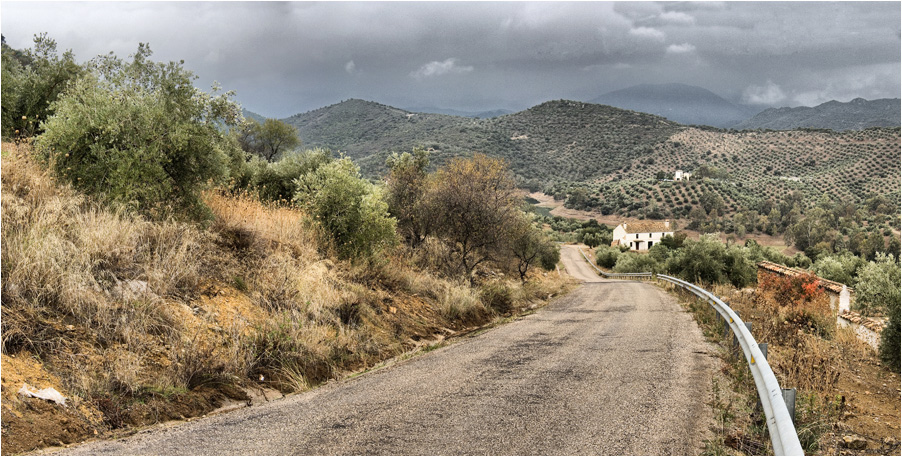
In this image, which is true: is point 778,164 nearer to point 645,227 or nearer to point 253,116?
point 645,227

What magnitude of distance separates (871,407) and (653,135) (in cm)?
14307

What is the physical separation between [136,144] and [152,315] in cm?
397

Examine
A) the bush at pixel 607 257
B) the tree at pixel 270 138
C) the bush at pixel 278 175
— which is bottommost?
the bush at pixel 607 257

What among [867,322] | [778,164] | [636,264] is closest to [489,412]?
[867,322]

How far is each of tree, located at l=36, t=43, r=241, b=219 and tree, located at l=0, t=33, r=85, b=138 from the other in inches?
100

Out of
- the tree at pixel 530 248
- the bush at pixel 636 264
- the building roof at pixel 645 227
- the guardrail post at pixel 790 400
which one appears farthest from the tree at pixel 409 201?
the building roof at pixel 645 227

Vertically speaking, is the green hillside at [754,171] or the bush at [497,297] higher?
the green hillside at [754,171]

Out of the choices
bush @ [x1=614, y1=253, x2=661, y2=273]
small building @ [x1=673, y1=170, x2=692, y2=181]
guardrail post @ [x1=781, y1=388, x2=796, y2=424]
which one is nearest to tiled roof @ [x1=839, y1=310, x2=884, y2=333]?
guardrail post @ [x1=781, y1=388, x2=796, y2=424]

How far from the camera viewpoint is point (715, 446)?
4.41 m

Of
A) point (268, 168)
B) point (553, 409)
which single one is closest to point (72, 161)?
point (553, 409)

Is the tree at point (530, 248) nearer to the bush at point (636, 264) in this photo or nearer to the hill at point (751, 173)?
the bush at point (636, 264)

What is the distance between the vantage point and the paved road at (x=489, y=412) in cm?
451

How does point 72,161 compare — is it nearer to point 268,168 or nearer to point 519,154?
point 268,168

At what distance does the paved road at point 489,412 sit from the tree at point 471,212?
403 inches
